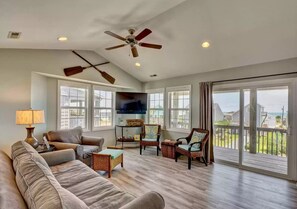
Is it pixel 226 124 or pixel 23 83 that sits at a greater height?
pixel 23 83

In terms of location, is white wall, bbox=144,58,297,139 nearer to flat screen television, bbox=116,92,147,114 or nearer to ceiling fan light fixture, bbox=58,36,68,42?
flat screen television, bbox=116,92,147,114

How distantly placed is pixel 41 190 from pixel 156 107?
5650mm

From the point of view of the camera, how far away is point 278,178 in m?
3.77

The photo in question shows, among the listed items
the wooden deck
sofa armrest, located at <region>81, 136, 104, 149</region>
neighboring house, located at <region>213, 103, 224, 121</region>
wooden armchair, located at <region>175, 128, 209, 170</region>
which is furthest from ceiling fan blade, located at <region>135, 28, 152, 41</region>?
the wooden deck

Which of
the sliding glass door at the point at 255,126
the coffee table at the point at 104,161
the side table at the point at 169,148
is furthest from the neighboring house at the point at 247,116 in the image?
the coffee table at the point at 104,161

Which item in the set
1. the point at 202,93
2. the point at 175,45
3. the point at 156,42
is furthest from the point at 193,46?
the point at 202,93

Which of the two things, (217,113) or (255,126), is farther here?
(217,113)

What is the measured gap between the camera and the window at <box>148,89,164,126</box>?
21.4ft

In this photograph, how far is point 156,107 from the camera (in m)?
6.76

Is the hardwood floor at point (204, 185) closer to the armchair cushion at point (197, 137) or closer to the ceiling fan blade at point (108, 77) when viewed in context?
the armchair cushion at point (197, 137)

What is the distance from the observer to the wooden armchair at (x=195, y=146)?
4.38 m

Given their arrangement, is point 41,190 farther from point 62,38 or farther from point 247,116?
point 247,116

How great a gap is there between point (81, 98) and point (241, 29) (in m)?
4.63

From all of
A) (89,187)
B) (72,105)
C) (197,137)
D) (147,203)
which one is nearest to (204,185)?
(197,137)
